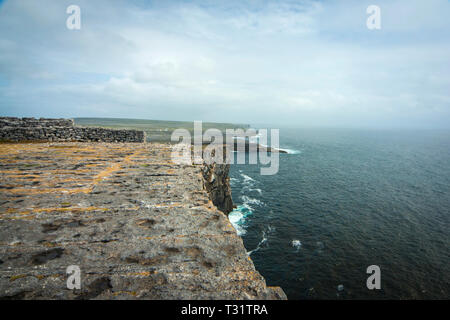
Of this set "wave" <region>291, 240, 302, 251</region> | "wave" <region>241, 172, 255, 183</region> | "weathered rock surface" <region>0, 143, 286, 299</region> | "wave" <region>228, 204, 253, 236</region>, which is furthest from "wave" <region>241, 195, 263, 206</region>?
"weathered rock surface" <region>0, 143, 286, 299</region>

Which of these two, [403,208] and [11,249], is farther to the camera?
[403,208]

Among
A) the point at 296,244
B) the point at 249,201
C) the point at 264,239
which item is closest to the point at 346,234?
the point at 296,244

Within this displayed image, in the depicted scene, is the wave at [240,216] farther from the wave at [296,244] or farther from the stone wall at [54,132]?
the stone wall at [54,132]
